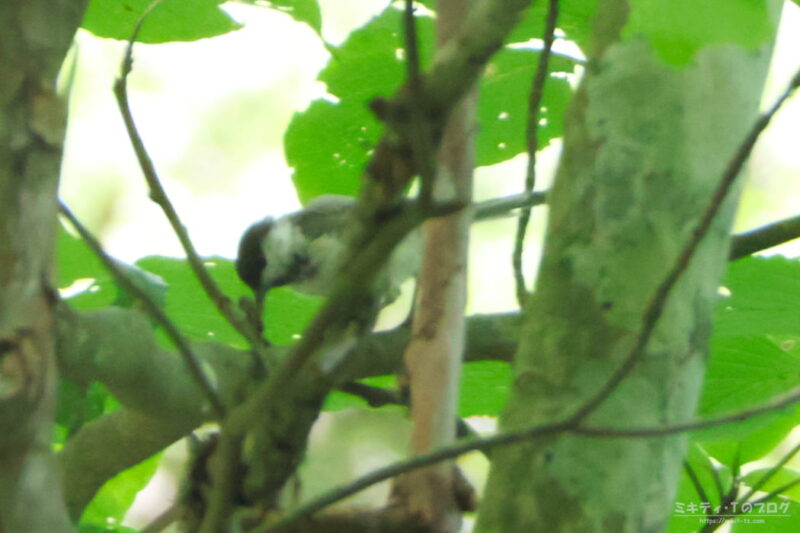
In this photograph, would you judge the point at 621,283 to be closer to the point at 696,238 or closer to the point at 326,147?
the point at 696,238

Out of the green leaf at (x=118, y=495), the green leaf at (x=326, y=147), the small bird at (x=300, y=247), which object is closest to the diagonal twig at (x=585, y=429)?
the green leaf at (x=326, y=147)

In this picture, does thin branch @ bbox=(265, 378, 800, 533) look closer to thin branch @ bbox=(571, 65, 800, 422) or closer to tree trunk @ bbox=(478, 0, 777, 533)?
thin branch @ bbox=(571, 65, 800, 422)

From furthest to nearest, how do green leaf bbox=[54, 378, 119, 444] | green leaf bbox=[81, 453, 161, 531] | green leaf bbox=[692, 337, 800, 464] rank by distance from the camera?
green leaf bbox=[81, 453, 161, 531]
green leaf bbox=[692, 337, 800, 464]
green leaf bbox=[54, 378, 119, 444]

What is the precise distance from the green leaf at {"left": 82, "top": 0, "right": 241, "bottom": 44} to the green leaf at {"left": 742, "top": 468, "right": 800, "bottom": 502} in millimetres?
951

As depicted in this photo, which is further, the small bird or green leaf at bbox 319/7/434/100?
the small bird

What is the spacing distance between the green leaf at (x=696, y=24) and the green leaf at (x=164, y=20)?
2.73ft

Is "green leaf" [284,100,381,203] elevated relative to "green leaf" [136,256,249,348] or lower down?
elevated

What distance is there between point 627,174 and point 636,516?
280 millimetres

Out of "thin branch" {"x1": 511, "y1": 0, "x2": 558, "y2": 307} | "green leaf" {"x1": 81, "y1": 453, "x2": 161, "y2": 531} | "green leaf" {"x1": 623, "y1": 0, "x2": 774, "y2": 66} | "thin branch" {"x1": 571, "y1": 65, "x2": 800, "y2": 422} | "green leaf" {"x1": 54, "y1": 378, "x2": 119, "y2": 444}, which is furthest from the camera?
"green leaf" {"x1": 81, "y1": 453, "x2": 161, "y2": 531}

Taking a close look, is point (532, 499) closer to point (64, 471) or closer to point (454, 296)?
point (454, 296)

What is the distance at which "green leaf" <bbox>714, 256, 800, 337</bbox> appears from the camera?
112 centimetres

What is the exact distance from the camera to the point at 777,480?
1.44 metres

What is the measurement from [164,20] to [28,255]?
62 centimetres

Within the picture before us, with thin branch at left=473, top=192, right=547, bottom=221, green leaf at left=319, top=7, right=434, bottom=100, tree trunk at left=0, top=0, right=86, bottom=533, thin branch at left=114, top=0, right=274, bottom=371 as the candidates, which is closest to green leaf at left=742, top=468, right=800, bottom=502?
thin branch at left=473, top=192, right=547, bottom=221
